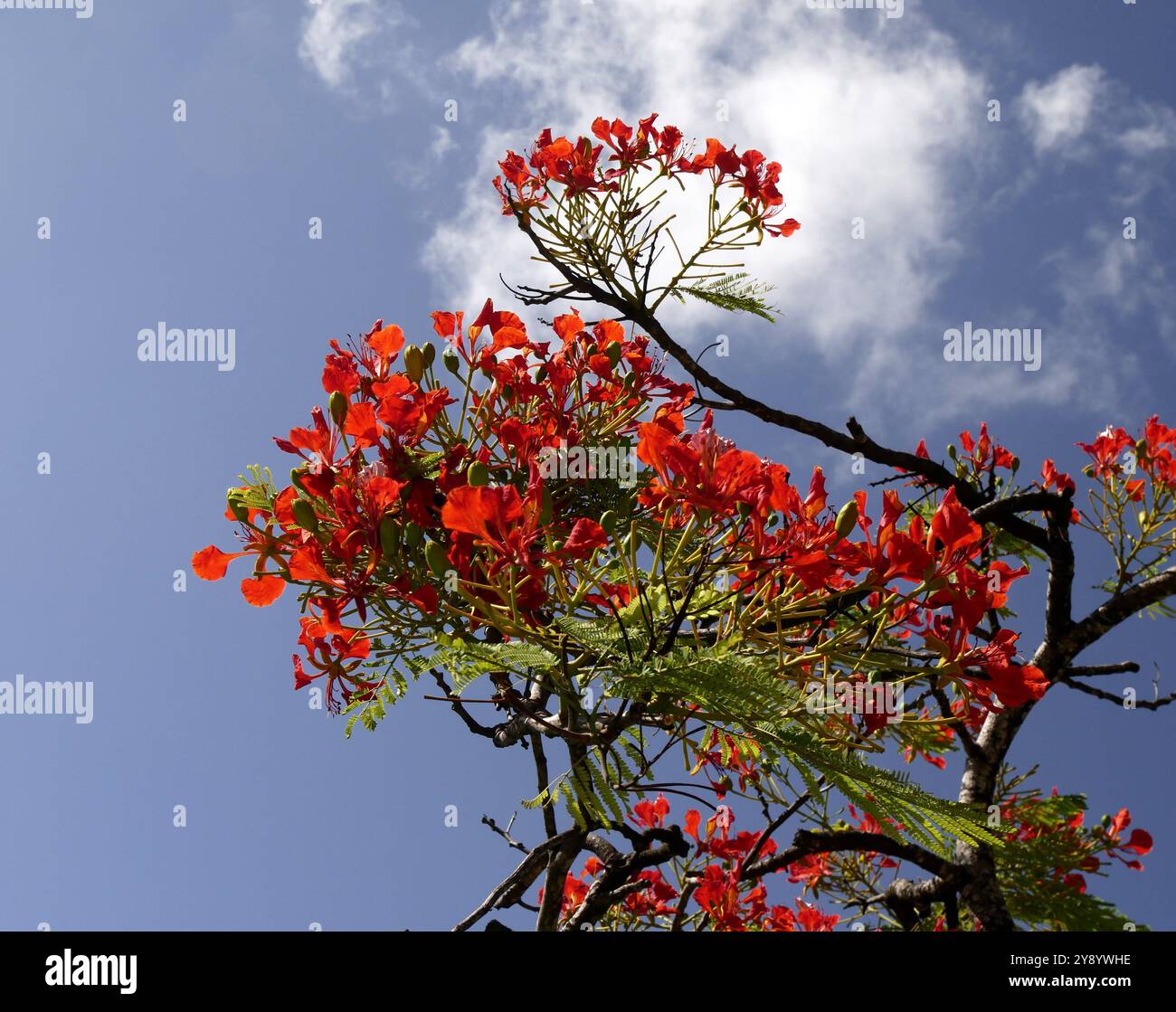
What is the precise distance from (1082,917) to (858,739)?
6.42 ft

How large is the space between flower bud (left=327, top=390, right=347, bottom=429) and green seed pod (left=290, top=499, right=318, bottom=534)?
0.73 feet

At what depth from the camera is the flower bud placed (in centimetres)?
177

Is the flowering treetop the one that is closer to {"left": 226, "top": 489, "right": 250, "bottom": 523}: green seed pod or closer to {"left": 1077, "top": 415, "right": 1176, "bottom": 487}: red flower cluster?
{"left": 226, "top": 489, "right": 250, "bottom": 523}: green seed pod

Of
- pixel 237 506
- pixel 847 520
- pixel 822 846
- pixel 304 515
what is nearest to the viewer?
pixel 847 520

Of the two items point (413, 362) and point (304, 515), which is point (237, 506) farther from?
point (413, 362)

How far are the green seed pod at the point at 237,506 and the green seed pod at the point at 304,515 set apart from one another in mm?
172

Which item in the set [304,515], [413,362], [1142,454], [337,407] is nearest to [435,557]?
[304,515]

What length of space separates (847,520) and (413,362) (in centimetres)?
94

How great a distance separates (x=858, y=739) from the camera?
1.64 metres

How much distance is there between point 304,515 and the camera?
1.59 m

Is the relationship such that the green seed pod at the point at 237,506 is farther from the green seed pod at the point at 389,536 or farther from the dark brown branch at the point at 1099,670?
the dark brown branch at the point at 1099,670
